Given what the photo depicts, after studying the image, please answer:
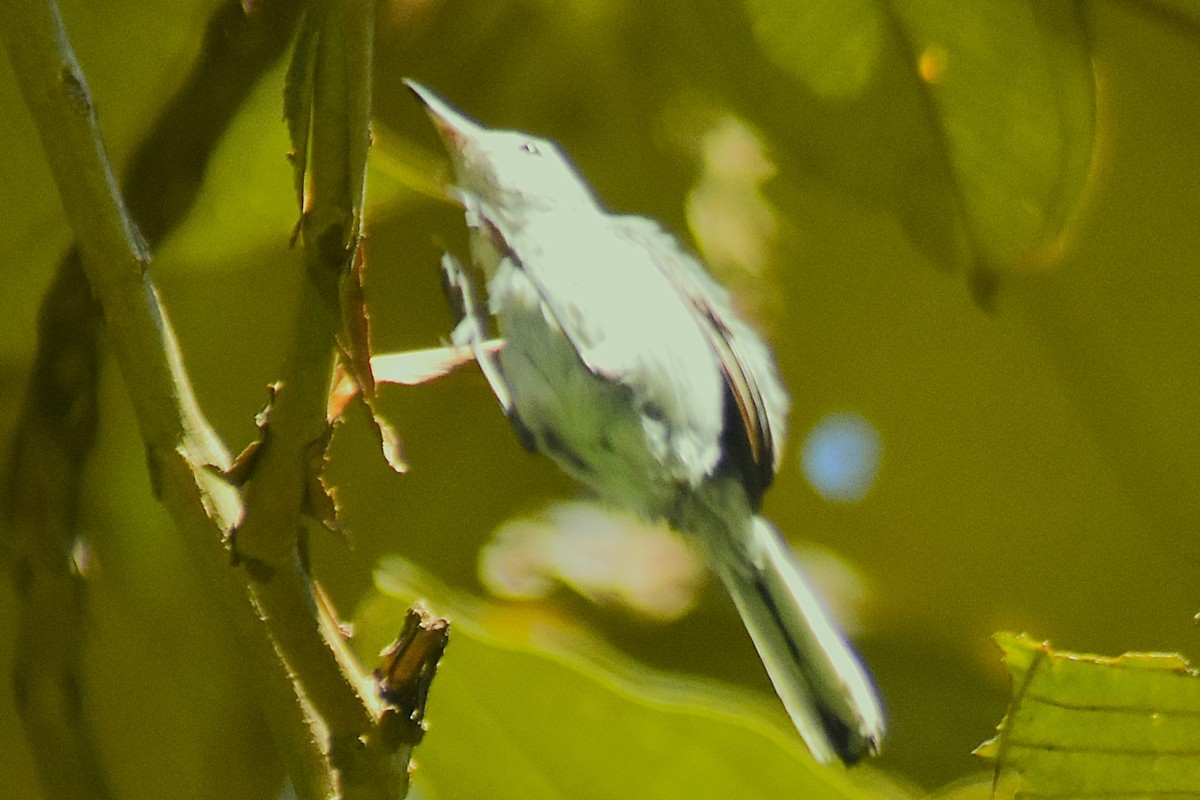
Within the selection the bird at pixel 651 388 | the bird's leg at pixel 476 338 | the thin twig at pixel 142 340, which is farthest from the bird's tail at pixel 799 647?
the thin twig at pixel 142 340

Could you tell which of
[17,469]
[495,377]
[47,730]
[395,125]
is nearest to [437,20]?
[395,125]

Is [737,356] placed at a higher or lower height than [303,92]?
lower

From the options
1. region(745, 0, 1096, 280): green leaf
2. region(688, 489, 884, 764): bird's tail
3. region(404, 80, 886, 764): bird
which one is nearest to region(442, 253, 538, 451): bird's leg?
region(404, 80, 886, 764): bird

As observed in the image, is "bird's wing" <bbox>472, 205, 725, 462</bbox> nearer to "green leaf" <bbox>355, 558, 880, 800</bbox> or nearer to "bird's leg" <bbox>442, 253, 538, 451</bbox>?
"bird's leg" <bbox>442, 253, 538, 451</bbox>

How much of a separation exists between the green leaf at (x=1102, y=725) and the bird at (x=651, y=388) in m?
0.09

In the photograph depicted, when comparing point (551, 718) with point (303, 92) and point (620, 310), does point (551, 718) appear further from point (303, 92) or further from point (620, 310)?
point (303, 92)

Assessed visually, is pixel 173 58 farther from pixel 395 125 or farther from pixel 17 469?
pixel 17 469

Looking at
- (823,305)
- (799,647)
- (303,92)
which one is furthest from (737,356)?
(303,92)

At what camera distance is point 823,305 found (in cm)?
59

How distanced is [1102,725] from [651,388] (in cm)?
26

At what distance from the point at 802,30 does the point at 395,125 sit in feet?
0.80

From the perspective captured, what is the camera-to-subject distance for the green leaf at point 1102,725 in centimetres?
48

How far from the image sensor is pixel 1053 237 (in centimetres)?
60

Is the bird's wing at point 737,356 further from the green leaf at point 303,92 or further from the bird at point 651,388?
the green leaf at point 303,92
